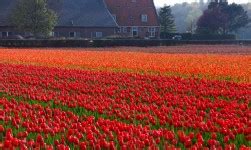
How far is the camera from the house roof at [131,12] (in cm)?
8294

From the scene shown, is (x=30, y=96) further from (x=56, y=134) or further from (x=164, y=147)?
(x=164, y=147)

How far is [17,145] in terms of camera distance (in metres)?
6.84

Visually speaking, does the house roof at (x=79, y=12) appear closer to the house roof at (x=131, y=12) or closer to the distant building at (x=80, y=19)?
the distant building at (x=80, y=19)

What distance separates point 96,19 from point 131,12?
1109 cm

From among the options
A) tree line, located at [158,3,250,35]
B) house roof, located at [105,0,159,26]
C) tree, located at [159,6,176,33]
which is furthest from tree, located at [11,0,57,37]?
tree line, located at [158,3,250,35]

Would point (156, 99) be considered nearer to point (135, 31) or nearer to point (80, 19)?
point (80, 19)

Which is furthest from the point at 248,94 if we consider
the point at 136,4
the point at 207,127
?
the point at 136,4

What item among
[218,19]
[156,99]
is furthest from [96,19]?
[156,99]

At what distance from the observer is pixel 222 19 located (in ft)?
280

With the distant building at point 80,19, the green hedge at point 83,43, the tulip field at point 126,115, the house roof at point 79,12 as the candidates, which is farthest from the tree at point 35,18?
→ the tulip field at point 126,115

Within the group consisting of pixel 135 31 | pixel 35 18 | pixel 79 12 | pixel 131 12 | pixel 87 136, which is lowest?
pixel 87 136

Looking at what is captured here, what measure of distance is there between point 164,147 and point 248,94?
6.55 meters

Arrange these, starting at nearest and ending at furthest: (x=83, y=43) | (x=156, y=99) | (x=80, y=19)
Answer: (x=156, y=99) < (x=83, y=43) < (x=80, y=19)

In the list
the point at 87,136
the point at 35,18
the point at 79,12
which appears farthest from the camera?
the point at 79,12
